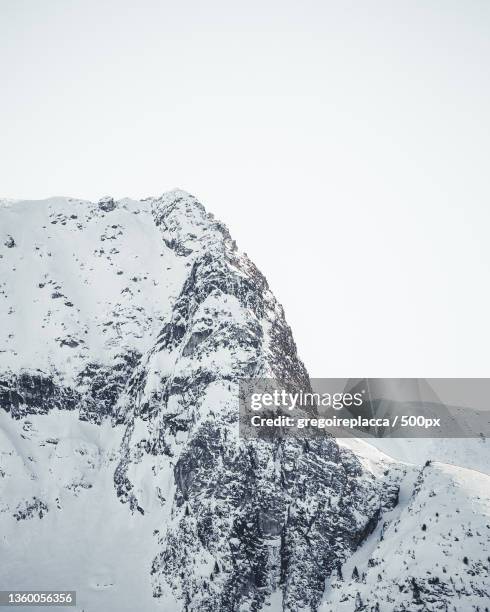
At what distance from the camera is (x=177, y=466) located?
393 feet

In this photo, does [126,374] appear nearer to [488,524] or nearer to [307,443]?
[307,443]

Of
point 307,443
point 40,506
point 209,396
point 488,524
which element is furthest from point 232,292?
point 488,524

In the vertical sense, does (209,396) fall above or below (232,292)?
below

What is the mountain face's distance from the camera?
98688mm

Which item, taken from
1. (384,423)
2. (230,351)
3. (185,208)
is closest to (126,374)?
(230,351)

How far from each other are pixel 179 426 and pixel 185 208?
258ft

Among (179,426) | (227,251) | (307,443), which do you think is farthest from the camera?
(227,251)

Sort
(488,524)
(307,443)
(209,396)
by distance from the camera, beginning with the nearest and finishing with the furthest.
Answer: (488,524) < (307,443) < (209,396)

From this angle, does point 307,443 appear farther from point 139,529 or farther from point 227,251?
point 227,251

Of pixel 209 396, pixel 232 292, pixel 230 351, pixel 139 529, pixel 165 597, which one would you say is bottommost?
pixel 165 597

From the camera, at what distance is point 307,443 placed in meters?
114

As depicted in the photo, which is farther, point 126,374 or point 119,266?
point 119,266

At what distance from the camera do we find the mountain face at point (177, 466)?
98.7 meters

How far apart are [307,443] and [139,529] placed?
38112 mm
